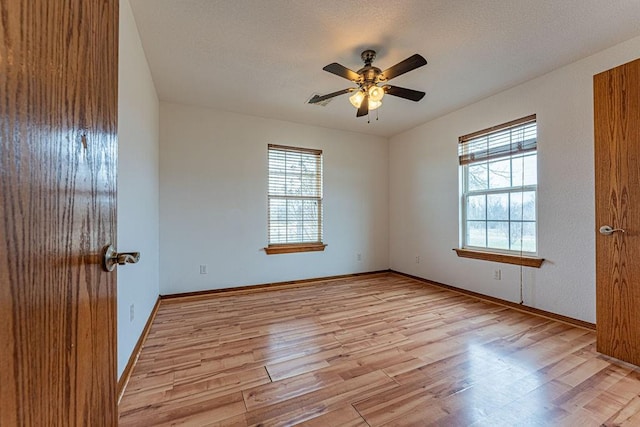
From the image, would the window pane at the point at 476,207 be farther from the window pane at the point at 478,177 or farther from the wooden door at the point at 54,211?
the wooden door at the point at 54,211

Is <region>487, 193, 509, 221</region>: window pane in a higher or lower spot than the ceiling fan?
lower

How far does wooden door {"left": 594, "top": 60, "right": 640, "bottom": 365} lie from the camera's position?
1852 mm

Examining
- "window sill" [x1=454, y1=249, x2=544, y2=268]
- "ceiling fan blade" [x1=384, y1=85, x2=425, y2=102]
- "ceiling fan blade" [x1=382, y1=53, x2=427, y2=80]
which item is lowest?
"window sill" [x1=454, y1=249, x2=544, y2=268]

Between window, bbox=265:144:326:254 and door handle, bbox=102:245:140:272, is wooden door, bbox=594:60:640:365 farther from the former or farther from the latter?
window, bbox=265:144:326:254

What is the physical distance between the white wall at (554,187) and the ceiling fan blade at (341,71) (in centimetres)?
205

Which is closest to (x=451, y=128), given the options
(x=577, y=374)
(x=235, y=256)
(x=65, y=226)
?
(x=577, y=374)

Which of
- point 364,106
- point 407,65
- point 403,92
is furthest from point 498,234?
point 407,65

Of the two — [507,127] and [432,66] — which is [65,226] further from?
[507,127]

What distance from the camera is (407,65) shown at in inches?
81.1

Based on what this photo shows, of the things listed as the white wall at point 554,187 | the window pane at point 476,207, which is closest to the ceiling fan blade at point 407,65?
the white wall at point 554,187

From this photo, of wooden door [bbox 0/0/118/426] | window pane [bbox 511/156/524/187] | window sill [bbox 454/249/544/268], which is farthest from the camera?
window pane [bbox 511/156/524/187]

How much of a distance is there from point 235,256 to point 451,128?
138 inches

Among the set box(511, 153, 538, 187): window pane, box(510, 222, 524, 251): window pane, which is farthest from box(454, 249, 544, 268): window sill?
box(511, 153, 538, 187): window pane

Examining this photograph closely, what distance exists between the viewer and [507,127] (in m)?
3.15
